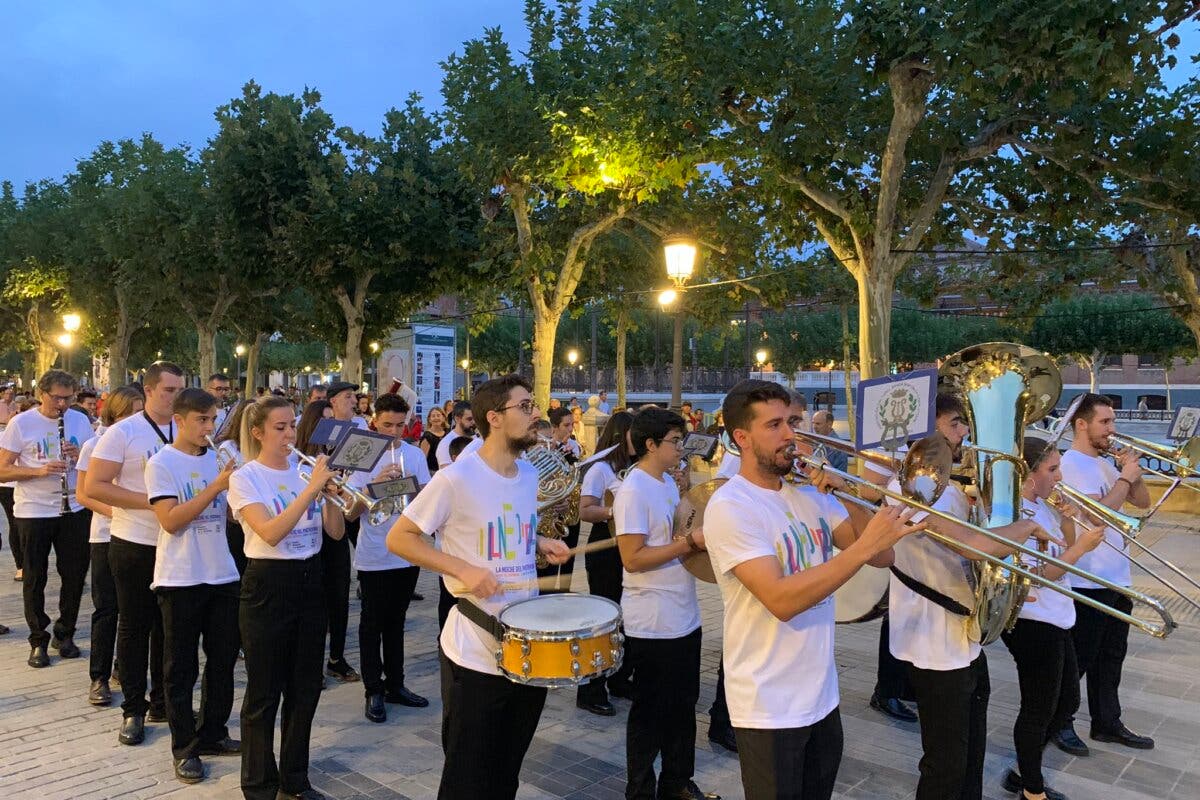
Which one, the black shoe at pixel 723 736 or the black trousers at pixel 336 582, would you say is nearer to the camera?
the black shoe at pixel 723 736

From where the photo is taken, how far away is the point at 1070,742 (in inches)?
202

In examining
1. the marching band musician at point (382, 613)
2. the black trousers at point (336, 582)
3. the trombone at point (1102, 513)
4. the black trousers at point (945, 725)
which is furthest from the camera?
the black trousers at point (336, 582)

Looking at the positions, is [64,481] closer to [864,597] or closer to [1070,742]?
[864,597]

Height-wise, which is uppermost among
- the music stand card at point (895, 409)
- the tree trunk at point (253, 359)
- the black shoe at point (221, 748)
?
the tree trunk at point (253, 359)

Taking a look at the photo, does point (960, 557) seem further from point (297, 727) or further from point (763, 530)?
point (297, 727)

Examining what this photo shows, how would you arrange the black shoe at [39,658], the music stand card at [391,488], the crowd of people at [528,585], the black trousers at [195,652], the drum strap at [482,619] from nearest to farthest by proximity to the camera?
the crowd of people at [528,585] < the drum strap at [482,619] < the music stand card at [391,488] < the black trousers at [195,652] < the black shoe at [39,658]

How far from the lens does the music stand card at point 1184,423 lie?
6.79 metres

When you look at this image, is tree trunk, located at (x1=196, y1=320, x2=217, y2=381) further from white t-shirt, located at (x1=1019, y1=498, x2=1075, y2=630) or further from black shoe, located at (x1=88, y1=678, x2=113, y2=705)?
white t-shirt, located at (x1=1019, y1=498, x2=1075, y2=630)

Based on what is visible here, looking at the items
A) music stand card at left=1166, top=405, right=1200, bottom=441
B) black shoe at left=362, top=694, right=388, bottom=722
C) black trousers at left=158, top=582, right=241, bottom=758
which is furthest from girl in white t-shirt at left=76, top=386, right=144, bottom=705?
music stand card at left=1166, top=405, right=1200, bottom=441

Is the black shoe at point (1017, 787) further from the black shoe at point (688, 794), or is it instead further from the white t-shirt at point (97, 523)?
the white t-shirt at point (97, 523)

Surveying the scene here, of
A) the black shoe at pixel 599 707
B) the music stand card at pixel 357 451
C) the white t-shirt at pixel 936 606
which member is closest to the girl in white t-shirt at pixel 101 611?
the music stand card at pixel 357 451

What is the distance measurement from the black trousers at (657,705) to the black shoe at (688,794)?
0.17 metres

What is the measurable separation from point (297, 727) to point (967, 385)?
3.48 m

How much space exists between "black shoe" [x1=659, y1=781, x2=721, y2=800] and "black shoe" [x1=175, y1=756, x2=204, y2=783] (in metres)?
2.37
